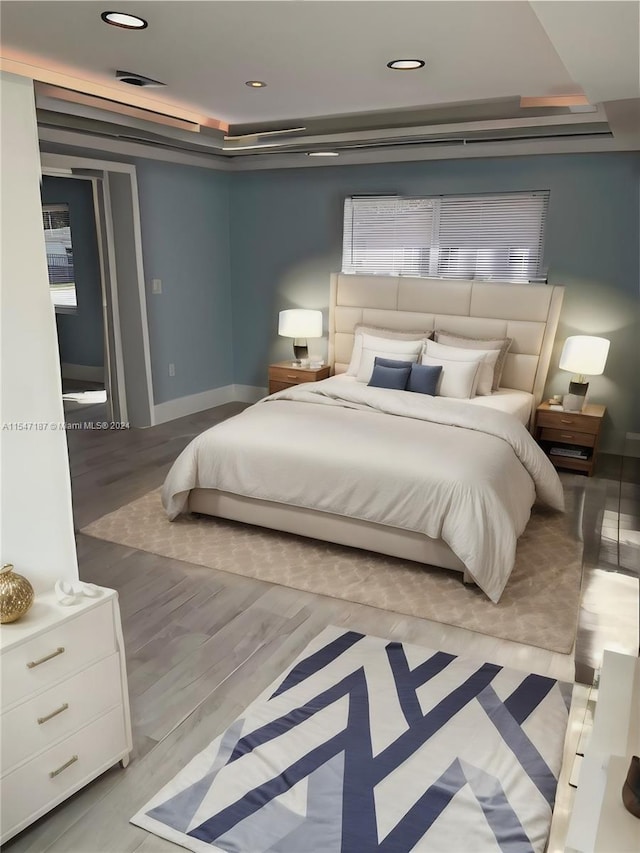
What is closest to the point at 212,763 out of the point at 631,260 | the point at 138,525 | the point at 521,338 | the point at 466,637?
the point at 466,637

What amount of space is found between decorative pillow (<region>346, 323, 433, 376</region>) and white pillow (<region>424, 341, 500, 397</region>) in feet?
1.06

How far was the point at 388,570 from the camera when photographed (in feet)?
11.1

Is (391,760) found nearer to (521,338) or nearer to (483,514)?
(483,514)

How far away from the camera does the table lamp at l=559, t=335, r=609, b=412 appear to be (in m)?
4.64

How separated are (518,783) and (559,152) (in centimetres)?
435

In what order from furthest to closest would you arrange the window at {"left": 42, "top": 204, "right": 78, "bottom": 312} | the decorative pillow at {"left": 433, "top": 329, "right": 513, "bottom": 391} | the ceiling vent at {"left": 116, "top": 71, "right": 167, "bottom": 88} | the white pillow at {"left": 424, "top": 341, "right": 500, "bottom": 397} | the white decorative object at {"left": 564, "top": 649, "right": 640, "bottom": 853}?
the window at {"left": 42, "top": 204, "right": 78, "bottom": 312}, the decorative pillow at {"left": 433, "top": 329, "right": 513, "bottom": 391}, the white pillow at {"left": 424, "top": 341, "right": 500, "bottom": 397}, the ceiling vent at {"left": 116, "top": 71, "right": 167, "bottom": 88}, the white decorative object at {"left": 564, "top": 649, "right": 640, "bottom": 853}

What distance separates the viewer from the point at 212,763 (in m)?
2.11

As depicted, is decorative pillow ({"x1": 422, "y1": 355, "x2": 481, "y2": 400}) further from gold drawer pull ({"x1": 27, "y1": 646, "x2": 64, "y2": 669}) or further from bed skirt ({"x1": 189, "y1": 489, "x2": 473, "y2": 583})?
gold drawer pull ({"x1": 27, "y1": 646, "x2": 64, "y2": 669})

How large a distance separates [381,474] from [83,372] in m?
5.33

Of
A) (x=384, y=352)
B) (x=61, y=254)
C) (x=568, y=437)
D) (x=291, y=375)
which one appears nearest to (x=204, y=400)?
(x=291, y=375)

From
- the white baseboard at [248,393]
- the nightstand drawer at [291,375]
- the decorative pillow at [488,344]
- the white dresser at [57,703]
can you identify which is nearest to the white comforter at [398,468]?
the decorative pillow at [488,344]

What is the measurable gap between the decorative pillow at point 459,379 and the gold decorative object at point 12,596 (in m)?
3.43

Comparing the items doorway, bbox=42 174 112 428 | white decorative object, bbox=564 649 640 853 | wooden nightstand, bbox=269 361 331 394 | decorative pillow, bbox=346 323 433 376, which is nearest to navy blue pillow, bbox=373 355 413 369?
decorative pillow, bbox=346 323 433 376

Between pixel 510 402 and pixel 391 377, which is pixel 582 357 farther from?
pixel 391 377
